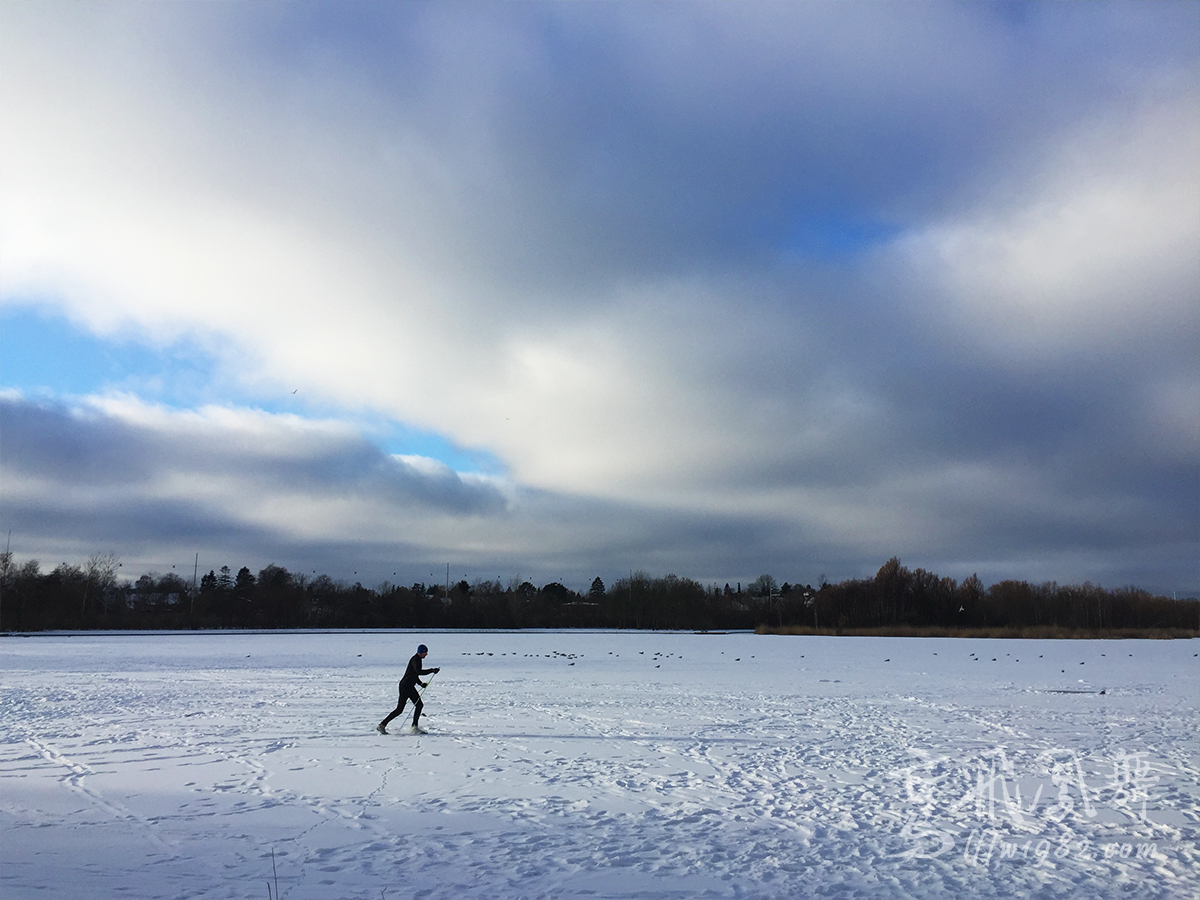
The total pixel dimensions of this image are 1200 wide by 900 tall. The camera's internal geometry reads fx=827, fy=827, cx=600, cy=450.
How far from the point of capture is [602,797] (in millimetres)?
8711

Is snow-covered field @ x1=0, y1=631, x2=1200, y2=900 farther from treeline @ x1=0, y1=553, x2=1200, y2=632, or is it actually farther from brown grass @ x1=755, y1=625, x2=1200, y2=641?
treeline @ x1=0, y1=553, x2=1200, y2=632

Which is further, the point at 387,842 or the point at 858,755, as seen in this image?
A: the point at 858,755

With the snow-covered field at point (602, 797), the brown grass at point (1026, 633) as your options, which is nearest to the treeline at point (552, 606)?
the brown grass at point (1026, 633)

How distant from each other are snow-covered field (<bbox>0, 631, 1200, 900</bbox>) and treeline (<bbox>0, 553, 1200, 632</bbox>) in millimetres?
77361

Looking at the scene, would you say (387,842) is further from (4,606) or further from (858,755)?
(4,606)

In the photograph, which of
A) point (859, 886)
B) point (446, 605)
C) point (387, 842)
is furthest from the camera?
point (446, 605)

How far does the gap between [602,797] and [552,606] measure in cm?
11630

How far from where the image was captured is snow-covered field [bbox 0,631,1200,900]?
243 inches

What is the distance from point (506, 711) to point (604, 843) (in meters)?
9.06

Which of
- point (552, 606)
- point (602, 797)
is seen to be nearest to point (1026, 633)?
point (602, 797)

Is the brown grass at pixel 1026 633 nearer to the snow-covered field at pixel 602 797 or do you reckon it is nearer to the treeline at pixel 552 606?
the treeline at pixel 552 606

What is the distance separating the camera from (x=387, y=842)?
7.02 meters

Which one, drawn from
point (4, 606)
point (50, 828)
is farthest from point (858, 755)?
point (4, 606)

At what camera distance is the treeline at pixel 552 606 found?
94.2 metres
